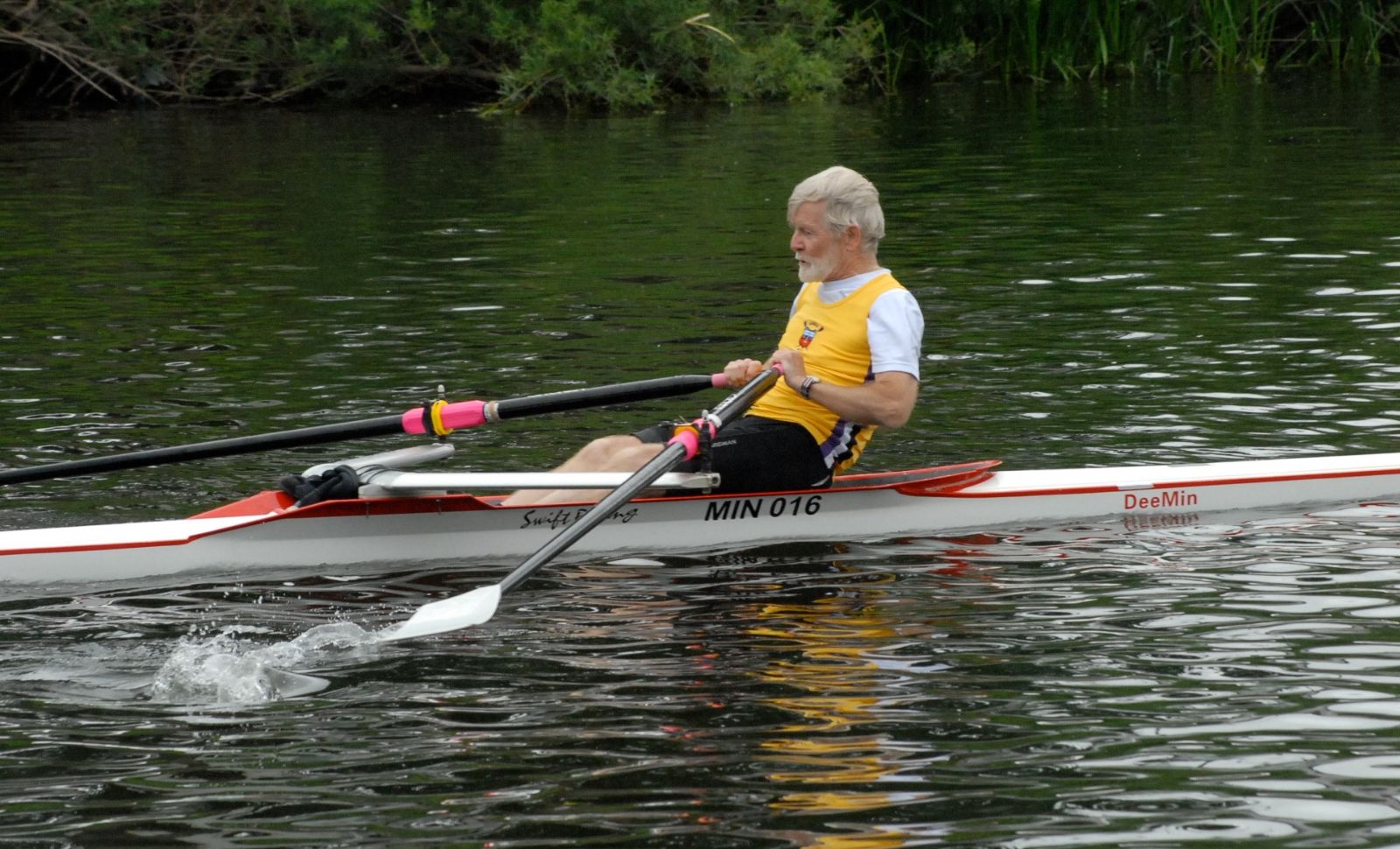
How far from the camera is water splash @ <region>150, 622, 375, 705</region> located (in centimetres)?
564

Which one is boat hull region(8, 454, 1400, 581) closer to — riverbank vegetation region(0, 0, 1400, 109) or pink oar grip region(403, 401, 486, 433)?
pink oar grip region(403, 401, 486, 433)

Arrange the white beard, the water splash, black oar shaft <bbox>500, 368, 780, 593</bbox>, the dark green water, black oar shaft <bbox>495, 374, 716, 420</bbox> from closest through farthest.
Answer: the dark green water
the water splash
black oar shaft <bbox>500, 368, 780, 593</bbox>
the white beard
black oar shaft <bbox>495, 374, 716, 420</bbox>

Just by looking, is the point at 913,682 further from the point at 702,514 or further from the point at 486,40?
the point at 486,40

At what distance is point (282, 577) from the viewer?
23.3 ft

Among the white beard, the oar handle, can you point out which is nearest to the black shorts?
the oar handle

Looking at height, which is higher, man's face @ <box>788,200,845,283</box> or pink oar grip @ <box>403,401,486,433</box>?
man's face @ <box>788,200,845,283</box>

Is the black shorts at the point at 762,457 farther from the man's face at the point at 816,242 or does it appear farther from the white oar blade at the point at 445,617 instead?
the white oar blade at the point at 445,617

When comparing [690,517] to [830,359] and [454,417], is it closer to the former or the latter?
[830,359]

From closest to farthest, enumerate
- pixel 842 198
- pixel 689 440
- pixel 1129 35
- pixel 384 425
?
pixel 689 440, pixel 842 198, pixel 384 425, pixel 1129 35

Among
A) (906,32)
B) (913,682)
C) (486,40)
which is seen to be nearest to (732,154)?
(486,40)

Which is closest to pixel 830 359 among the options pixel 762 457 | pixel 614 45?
pixel 762 457

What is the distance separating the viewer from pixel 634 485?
6.61 m

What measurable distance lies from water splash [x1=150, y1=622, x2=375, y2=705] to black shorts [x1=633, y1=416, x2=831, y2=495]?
5.68ft

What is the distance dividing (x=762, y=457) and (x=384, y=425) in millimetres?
1491
